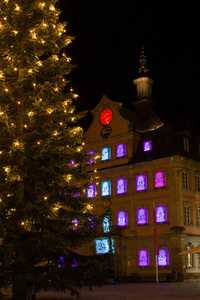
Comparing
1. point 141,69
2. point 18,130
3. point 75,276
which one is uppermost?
point 141,69

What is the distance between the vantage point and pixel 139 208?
4012 cm

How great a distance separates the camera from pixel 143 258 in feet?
127

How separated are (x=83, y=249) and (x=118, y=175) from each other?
27.3ft

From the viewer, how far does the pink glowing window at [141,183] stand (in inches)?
1585

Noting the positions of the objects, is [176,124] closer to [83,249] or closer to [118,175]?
[118,175]

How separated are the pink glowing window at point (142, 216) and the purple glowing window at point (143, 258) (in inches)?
101

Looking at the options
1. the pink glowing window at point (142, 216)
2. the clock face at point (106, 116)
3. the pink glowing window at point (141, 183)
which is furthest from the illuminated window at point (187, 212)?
the clock face at point (106, 116)

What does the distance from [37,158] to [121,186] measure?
87.9 ft

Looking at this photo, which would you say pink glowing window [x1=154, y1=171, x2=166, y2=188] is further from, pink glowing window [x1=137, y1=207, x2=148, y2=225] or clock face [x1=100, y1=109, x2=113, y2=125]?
clock face [x1=100, y1=109, x2=113, y2=125]

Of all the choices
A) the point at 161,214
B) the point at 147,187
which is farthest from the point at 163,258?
the point at 147,187

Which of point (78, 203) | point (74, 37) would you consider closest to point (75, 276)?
point (78, 203)

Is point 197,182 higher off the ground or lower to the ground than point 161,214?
higher

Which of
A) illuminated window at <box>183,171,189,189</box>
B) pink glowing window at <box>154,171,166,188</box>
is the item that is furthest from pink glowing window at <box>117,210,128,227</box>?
illuminated window at <box>183,171,189,189</box>

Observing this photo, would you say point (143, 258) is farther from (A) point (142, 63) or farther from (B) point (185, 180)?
(A) point (142, 63)
